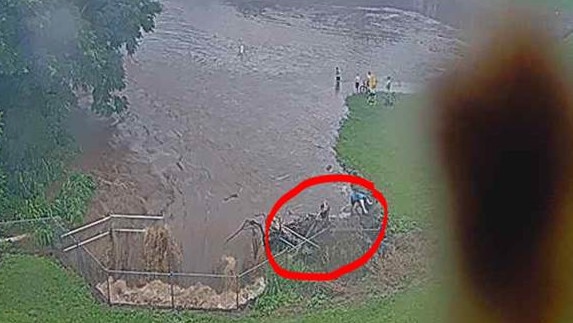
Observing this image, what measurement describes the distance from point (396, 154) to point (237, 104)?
4.95 meters

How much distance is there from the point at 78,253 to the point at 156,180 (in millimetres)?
3981

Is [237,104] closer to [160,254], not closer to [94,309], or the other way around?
[160,254]

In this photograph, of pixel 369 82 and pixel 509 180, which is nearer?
pixel 509 180

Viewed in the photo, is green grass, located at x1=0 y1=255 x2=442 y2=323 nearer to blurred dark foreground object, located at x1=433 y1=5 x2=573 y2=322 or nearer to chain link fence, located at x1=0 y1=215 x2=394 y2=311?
chain link fence, located at x1=0 y1=215 x2=394 y2=311

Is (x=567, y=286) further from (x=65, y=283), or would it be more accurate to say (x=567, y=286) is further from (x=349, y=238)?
(x=65, y=283)

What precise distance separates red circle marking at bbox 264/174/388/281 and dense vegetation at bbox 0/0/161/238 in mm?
3203

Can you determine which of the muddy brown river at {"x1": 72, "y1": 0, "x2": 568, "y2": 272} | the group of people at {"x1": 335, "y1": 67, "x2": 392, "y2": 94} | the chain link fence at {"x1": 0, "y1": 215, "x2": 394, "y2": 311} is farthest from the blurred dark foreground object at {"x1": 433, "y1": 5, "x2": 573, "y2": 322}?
the muddy brown river at {"x1": 72, "y1": 0, "x2": 568, "y2": 272}

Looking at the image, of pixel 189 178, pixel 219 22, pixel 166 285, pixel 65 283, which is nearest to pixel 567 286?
pixel 166 285

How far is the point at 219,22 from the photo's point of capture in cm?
2762

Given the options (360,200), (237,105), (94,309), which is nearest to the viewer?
(94,309)

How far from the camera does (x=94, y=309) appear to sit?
9.91 metres

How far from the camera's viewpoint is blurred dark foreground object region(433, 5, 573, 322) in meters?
10.1

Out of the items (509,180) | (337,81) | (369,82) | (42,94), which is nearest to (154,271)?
(42,94)

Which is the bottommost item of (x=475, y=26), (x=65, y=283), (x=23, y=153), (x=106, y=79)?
(x=65, y=283)
